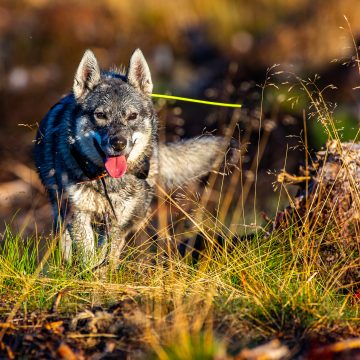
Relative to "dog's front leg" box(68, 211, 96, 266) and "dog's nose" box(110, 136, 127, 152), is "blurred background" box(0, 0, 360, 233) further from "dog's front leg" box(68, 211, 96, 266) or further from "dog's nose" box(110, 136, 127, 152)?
"dog's nose" box(110, 136, 127, 152)

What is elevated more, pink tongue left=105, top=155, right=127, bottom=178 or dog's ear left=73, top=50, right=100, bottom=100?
dog's ear left=73, top=50, right=100, bottom=100

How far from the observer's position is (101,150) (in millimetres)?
5977


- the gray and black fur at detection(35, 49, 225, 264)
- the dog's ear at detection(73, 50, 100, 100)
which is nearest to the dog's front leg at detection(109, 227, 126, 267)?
the gray and black fur at detection(35, 49, 225, 264)

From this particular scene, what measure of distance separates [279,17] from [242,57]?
352 cm

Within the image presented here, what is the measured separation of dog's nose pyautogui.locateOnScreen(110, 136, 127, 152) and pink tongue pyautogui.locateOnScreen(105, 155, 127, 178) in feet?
0.41

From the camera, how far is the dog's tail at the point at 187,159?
6793 millimetres

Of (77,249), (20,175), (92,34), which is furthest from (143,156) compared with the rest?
(92,34)

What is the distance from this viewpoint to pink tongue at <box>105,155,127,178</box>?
5.81m

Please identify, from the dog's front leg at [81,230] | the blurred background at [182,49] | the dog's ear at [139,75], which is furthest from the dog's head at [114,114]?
the blurred background at [182,49]

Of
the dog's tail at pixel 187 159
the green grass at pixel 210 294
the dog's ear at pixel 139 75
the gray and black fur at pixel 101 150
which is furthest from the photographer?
the dog's tail at pixel 187 159

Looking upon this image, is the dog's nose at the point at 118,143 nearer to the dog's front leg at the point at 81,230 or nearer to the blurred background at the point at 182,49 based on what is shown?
the dog's front leg at the point at 81,230

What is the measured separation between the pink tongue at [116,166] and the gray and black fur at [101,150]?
0.20ft

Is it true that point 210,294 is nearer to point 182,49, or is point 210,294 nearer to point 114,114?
point 114,114

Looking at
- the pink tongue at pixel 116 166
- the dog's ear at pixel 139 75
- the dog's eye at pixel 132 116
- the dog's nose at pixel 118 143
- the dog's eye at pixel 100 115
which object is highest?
the dog's ear at pixel 139 75
